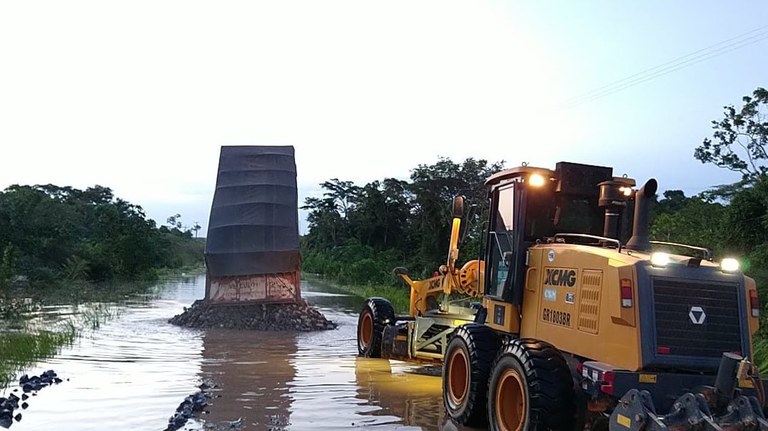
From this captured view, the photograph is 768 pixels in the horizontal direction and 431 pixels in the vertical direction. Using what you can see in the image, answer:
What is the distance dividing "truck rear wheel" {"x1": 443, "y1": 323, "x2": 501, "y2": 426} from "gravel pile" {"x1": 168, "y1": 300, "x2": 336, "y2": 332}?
441 inches

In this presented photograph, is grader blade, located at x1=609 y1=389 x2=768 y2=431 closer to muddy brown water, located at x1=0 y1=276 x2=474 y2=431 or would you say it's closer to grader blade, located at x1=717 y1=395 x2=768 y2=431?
grader blade, located at x1=717 y1=395 x2=768 y2=431

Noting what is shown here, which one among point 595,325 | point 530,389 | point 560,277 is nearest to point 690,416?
point 595,325

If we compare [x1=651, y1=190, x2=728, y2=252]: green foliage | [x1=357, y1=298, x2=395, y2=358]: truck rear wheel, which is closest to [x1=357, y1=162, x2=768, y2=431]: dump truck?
[x1=357, y1=298, x2=395, y2=358]: truck rear wheel

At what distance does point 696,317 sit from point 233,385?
6.86 m

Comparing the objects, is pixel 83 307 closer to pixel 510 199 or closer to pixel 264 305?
pixel 264 305

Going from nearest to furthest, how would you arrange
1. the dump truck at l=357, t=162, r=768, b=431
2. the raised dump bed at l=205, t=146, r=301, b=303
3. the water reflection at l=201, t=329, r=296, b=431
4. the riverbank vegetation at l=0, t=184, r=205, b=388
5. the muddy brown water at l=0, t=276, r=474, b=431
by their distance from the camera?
1. the dump truck at l=357, t=162, r=768, b=431
2. the muddy brown water at l=0, t=276, r=474, b=431
3. the water reflection at l=201, t=329, r=296, b=431
4. the riverbank vegetation at l=0, t=184, r=205, b=388
5. the raised dump bed at l=205, t=146, r=301, b=303

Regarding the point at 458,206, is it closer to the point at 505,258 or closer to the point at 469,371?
the point at 505,258

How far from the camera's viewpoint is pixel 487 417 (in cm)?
811

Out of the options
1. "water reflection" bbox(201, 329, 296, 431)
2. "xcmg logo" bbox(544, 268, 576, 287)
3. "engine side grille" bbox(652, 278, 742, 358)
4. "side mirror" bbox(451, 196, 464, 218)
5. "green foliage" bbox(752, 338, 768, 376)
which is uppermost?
"side mirror" bbox(451, 196, 464, 218)

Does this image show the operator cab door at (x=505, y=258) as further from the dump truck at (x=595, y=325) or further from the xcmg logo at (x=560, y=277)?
the xcmg logo at (x=560, y=277)

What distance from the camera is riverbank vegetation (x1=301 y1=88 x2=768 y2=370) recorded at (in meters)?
15.9

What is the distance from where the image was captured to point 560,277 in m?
7.43

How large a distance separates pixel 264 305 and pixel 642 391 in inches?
602

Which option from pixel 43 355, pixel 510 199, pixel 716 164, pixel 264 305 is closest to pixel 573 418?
pixel 510 199
